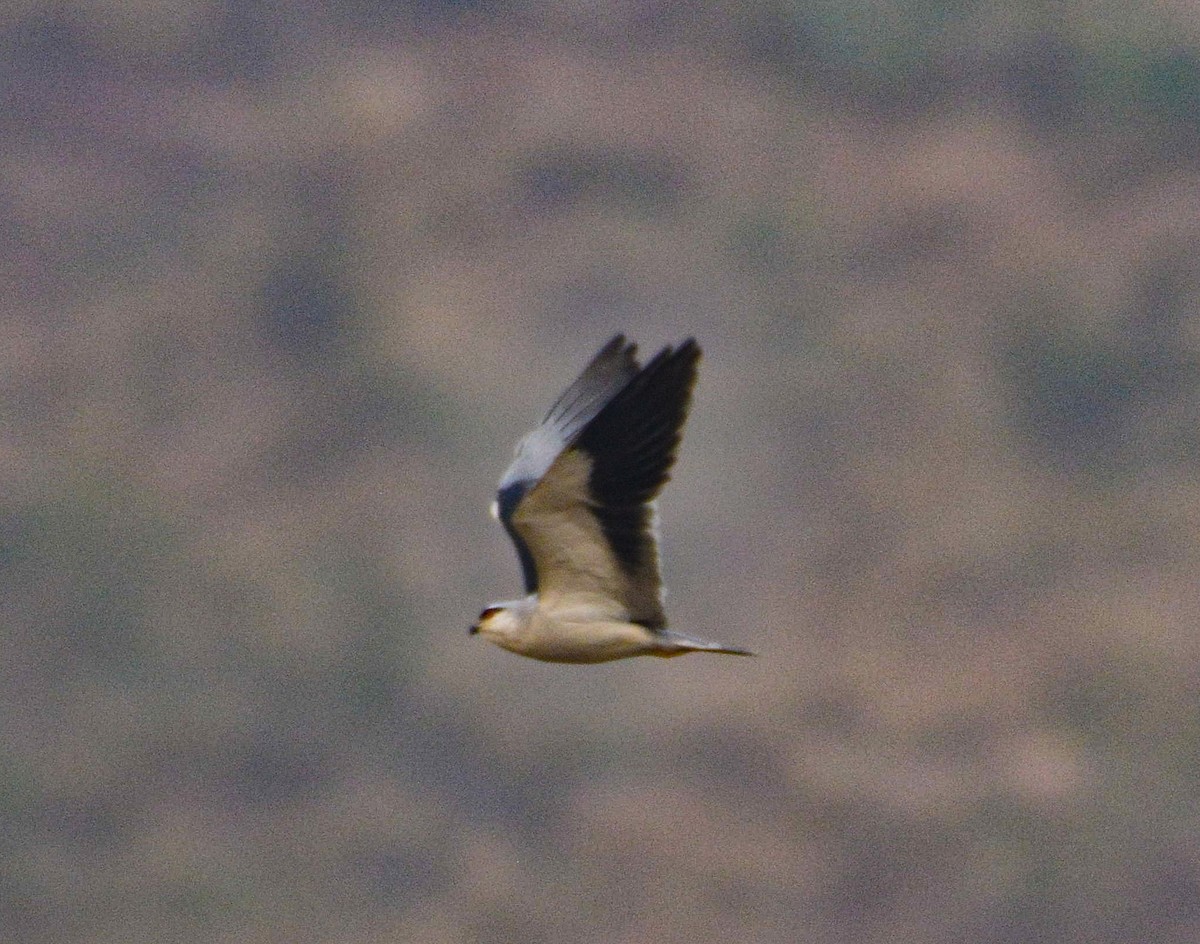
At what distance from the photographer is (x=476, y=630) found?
17094 mm

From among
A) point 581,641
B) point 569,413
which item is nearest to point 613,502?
point 581,641

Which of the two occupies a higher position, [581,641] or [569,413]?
[569,413]

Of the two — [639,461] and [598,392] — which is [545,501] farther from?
[598,392]

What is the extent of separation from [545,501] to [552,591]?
91 cm

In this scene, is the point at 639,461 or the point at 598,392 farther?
the point at 598,392

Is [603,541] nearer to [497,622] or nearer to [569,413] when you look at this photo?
[497,622]

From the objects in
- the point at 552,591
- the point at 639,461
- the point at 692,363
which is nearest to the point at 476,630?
the point at 552,591

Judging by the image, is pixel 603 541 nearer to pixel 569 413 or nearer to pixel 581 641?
pixel 581 641

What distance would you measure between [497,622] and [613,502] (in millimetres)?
1476

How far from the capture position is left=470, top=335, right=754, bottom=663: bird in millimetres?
15633

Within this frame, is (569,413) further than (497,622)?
Yes

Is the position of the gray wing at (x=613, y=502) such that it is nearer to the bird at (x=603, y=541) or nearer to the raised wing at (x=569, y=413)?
the bird at (x=603, y=541)

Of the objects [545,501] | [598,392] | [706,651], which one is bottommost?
[706,651]

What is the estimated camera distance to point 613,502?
16.3 metres
